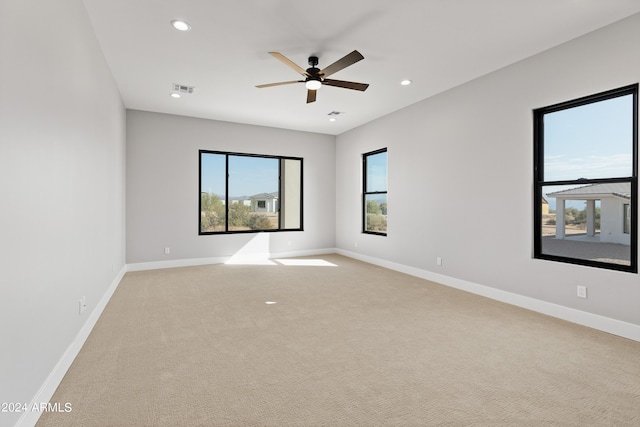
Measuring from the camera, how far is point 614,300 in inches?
118

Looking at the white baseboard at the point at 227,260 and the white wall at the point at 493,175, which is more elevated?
the white wall at the point at 493,175

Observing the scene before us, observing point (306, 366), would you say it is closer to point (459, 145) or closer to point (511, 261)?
point (511, 261)

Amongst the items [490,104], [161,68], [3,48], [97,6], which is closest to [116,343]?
[3,48]

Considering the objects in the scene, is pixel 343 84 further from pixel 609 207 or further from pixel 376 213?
pixel 376 213

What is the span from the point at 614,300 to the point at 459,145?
98.7 inches

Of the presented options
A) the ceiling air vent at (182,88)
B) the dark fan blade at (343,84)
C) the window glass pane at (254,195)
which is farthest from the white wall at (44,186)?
the window glass pane at (254,195)

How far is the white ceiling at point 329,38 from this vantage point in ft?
9.23

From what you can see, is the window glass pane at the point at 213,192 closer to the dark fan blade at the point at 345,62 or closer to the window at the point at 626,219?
the dark fan blade at the point at 345,62

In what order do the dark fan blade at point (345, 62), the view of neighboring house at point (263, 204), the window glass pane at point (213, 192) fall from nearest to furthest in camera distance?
the dark fan blade at point (345, 62) → the window glass pane at point (213, 192) → the view of neighboring house at point (263, 204)

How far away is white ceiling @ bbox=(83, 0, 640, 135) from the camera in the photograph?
281 centimetres

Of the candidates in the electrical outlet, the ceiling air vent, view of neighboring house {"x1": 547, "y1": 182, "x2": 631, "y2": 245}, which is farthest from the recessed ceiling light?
the electrical outlet

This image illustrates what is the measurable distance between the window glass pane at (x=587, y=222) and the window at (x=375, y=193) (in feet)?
9.63

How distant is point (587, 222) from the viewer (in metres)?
3.35

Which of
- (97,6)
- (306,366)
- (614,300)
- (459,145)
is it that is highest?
(97,6)
